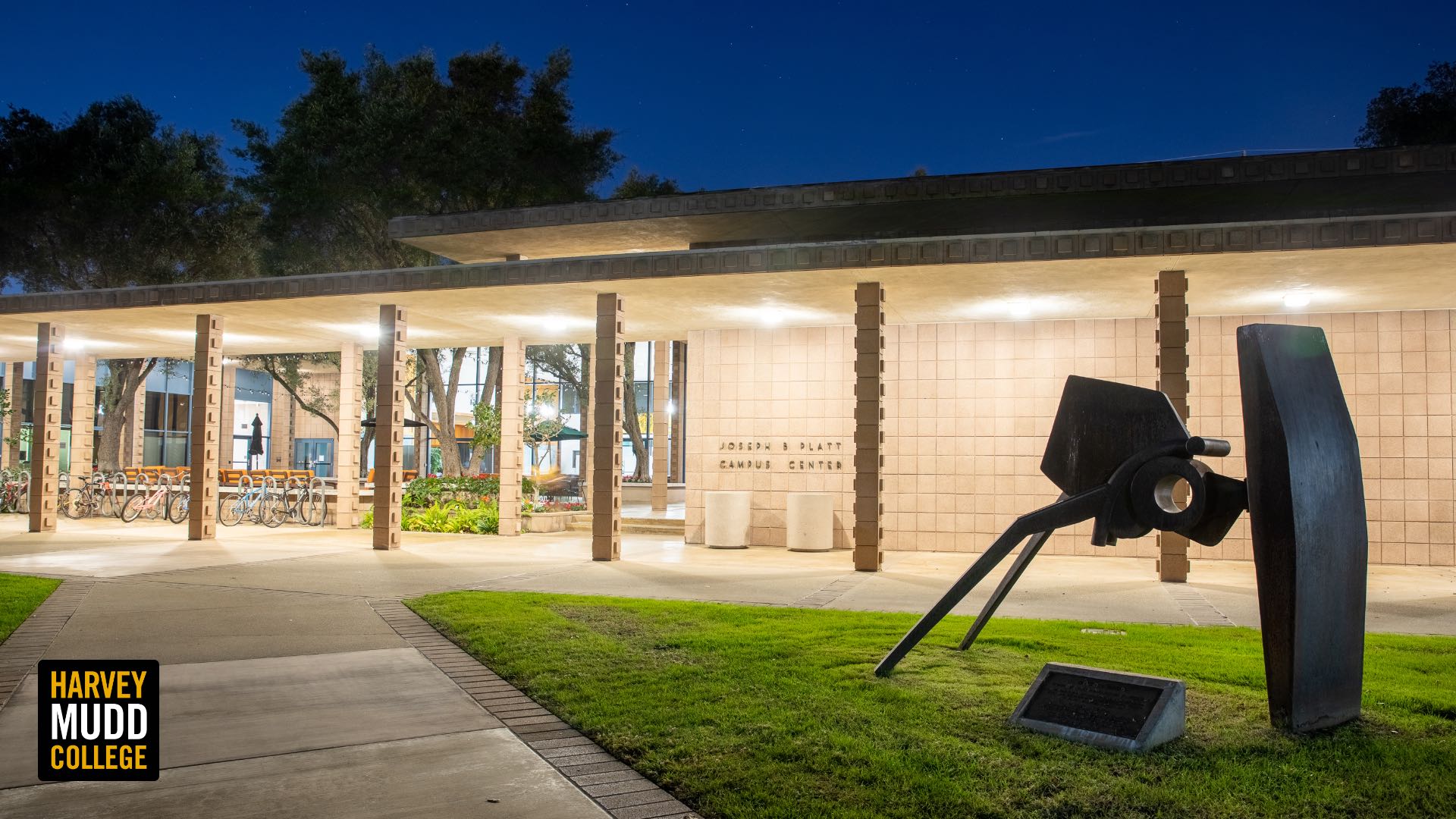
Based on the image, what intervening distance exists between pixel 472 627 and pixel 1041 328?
434 inches

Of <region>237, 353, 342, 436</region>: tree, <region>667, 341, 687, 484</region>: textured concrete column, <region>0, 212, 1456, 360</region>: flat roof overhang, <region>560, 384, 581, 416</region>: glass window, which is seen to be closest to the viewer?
<region>0, 212, 1456, 360</region>: flat roof overhang

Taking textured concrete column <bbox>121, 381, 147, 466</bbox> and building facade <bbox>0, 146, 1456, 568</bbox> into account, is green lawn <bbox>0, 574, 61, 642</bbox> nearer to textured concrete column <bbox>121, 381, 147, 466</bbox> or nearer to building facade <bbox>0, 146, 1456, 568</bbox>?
building facade <bbox>0, 146, 1456, 568</bbox>

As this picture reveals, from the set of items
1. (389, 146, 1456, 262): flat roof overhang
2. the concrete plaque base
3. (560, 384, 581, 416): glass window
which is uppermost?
(389, 146, 1456, 262): flat roof overhang

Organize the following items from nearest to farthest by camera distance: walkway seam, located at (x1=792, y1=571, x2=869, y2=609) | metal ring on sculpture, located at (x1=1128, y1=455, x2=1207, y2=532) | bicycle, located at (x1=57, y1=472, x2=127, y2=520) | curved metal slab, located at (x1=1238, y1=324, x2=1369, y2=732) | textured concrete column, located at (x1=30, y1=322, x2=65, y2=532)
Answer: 1. curved metal slab, located at (x1=1238, y1=324, x2=1369, y2=732)
2. metal ring on sculpture, located at (x1=1128, y1=455, x2=1207, y2=532)
3. walkway seam, located at (x1=792, y1=571, x2=869, y2=609)
4. textured concrete column, located at (x1=30, y1=322, x2=65, y2=532)
5. bicycle, located at (x1=57, y1=472, x2=127, y2=520)

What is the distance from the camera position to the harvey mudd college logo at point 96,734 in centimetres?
474

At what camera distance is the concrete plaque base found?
16.9ft

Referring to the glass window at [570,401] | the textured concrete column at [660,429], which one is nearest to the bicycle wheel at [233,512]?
the textured concrete column at [660,429]

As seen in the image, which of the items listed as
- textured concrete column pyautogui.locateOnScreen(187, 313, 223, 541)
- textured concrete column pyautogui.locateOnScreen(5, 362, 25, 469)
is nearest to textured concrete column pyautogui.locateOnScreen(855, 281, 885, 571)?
textured concrete column pyautogui.locateOnScreen(187, 313, 223, 541)

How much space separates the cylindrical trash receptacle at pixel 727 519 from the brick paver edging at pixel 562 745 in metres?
9.50

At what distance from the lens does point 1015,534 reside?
625 cm

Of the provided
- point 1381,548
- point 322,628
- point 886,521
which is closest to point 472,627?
point 322,628

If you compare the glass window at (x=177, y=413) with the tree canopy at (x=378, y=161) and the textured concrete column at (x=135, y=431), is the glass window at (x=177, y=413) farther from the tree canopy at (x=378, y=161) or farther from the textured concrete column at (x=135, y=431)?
the tree canopy at (x=378, y=161)

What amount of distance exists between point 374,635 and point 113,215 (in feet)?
85.6

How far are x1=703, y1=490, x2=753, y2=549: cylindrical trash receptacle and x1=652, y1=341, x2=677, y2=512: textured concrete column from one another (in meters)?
7.07
